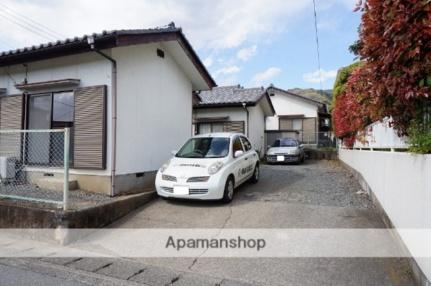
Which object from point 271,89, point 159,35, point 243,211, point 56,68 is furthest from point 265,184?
point 271,89

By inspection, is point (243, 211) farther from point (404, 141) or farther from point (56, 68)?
point (56, 68)

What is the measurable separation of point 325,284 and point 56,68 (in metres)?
7.38

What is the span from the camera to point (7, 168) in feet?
25.1

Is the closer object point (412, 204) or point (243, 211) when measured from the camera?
point (412, 204)

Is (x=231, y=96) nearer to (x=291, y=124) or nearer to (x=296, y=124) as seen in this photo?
(x=291, y=124)

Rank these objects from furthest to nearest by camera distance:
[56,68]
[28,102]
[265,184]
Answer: [265,184]
[28,102]
[56,68]

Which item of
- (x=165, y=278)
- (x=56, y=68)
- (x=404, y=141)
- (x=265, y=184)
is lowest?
(x=165, y=278)

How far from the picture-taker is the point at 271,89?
87.5ft

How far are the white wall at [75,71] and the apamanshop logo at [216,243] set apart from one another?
275 cm

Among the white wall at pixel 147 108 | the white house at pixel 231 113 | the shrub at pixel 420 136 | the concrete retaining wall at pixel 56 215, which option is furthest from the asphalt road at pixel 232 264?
the white house at pixel 231 113

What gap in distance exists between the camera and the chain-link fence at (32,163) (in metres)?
7.11

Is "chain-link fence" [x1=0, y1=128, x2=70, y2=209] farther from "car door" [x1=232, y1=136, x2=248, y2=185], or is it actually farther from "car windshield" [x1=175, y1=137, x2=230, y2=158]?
"car door" [x1=232, y1=136, x2=248, y2=185]

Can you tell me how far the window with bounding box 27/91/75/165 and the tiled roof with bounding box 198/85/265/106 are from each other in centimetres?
844

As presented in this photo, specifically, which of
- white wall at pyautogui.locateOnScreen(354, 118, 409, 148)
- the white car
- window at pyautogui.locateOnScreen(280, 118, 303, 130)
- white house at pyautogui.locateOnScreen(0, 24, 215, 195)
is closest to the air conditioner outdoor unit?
white house at pyautogui.locateOnScreen(0, 24, 215, 195)
